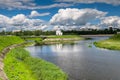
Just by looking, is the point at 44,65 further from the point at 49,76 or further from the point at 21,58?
the point at 21,58

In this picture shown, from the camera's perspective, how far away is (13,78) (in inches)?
1558

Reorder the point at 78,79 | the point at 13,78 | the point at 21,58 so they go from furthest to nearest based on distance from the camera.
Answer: the point at 21,58 → the point at 78,79 → the point at 13,78

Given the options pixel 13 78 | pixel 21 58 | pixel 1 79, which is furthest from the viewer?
pixel 21 58

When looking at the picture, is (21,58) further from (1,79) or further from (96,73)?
(1,79)

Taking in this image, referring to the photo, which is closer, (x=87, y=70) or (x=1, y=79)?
(x=1, y=79)

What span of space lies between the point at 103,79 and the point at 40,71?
37.5ft

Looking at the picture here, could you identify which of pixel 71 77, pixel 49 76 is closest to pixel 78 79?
pixel 71 77

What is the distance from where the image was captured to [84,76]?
45.6 metres

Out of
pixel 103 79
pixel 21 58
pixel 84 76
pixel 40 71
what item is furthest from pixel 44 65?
pixel 21 58

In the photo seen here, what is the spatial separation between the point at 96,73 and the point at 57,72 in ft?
31.3

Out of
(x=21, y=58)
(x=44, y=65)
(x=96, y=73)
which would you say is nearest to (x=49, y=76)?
(x=44, y=65)

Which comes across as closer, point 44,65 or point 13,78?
point 13,78

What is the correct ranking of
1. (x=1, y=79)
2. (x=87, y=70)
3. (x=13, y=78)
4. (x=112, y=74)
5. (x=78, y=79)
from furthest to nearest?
(x=87, y=70)
(x=112, y=74)
(x=78, y=79)
(x=13, y=78)
(x=1, y=79)

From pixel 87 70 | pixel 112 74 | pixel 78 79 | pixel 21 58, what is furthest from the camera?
pixel 21 58
